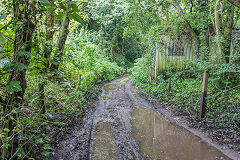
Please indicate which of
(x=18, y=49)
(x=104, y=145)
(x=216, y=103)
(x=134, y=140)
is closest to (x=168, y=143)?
(x=134, y=140)

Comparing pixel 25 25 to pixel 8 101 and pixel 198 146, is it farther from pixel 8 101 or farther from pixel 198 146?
pixel 198 146

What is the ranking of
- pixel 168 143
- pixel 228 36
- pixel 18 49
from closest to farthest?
pixel 18 49
pixel 168 143
pixel 228 36

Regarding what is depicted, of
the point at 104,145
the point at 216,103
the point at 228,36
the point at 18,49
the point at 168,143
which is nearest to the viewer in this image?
the point at 18,49

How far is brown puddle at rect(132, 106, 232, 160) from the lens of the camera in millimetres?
3754

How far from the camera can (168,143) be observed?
4.38 meters

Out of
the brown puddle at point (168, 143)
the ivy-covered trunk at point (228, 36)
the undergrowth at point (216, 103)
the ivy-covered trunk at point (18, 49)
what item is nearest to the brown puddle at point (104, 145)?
the brown puddle at point (168, 143)

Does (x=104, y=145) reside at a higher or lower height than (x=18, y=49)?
lower

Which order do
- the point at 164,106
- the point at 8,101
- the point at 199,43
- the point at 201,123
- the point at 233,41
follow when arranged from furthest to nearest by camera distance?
1. the point at 199,43
2. the point at 164,106
3. the point at 233,41
4. the point at 201,123
5. the point at 8,101

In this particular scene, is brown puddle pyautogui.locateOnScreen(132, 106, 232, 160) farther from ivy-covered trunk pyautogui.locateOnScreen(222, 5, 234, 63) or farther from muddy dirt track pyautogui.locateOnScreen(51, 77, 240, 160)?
ivy-covered trunk pyautogui.locateOnScreen(222, 5, 234, 63)

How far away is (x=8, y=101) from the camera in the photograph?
2.14 metres

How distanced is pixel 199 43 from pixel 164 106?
4.53 m

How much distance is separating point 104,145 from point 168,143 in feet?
5.83

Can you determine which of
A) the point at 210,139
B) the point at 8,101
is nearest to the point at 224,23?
the point at 210,139

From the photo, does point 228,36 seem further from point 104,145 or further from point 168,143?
point 104,145
